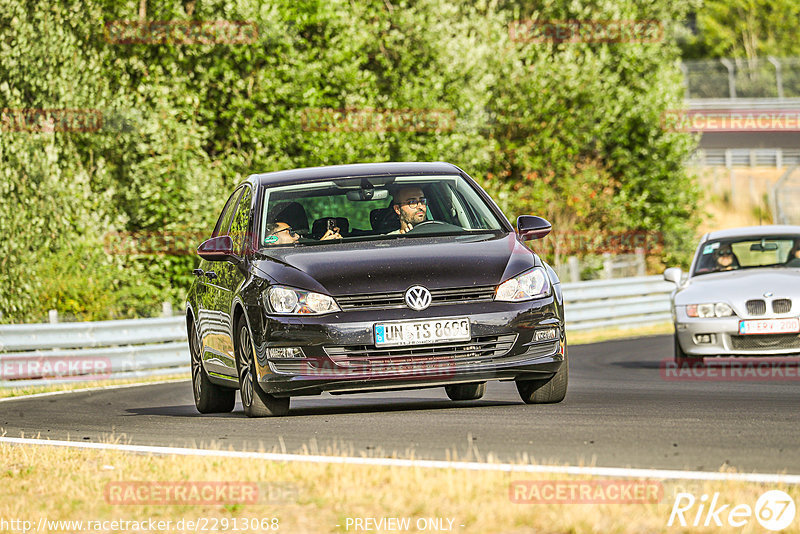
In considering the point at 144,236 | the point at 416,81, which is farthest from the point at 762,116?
the point at 144,236

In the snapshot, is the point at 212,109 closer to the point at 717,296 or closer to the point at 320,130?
the point at 320,130

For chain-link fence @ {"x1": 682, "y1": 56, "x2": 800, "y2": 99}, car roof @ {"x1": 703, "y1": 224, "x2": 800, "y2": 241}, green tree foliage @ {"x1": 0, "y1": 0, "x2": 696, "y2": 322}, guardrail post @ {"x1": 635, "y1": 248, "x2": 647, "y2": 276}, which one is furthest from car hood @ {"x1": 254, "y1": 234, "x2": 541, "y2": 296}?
chain-link fence @ {"x1": 682, "y1": 56, "x2": 800, "y2": 99}

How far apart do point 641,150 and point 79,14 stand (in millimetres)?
15727


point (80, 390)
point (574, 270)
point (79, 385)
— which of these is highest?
point (80, 390)

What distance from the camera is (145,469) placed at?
6.90 metres

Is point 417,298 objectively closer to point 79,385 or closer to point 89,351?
point 79,385

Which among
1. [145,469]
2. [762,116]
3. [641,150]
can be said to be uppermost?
[145,469]

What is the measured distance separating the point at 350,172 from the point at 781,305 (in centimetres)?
549

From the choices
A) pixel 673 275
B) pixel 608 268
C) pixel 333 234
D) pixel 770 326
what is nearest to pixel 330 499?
pixel 333 234

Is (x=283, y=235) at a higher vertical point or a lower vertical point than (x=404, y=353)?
higher

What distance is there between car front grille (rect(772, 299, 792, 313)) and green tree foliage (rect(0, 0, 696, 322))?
11615 mm

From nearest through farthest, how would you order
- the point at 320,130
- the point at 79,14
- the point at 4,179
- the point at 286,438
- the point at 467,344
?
the point at 286,438, the point at 467,344, the point at 4,179, the point at 79,14, the point at 320,130

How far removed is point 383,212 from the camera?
970cm

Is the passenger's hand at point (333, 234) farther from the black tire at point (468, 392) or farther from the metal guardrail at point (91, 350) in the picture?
the metal guardrail at point (91, 350)
